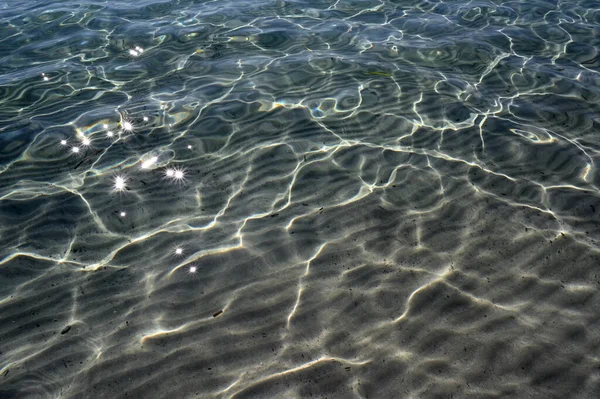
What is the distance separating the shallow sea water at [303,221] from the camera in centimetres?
271

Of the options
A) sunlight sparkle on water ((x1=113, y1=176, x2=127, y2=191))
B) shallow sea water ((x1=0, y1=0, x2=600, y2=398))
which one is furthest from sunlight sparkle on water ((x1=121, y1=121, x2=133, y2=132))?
sunlight sparkle on water ((x1=113, y1=176, x2=127, y2=191))

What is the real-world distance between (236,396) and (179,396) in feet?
1.19

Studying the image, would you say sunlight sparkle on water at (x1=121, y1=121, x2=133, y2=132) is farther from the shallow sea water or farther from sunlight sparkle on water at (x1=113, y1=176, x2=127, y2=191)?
sunlight sparkle on water at (x1=113, y1=176, x2=127, y2=191)

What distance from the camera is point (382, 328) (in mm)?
2900

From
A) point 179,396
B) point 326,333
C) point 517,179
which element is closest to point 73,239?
point 179,396

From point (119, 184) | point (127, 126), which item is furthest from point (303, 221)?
point (127, 126)

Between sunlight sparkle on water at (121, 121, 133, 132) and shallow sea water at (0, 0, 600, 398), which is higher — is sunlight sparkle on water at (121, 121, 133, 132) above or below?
above

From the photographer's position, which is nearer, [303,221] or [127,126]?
[303,221]

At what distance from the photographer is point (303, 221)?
376cm

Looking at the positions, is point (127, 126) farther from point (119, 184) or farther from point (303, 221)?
point (303, 221)

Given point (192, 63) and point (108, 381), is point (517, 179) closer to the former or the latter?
point (108, 381)

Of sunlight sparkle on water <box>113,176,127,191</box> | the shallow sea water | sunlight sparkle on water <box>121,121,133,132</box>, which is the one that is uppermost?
sunlight sparkle on water <box>121,121,133,132</box>

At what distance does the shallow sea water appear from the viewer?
271cm

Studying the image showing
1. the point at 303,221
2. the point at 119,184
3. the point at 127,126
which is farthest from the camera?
the point at 127,126
